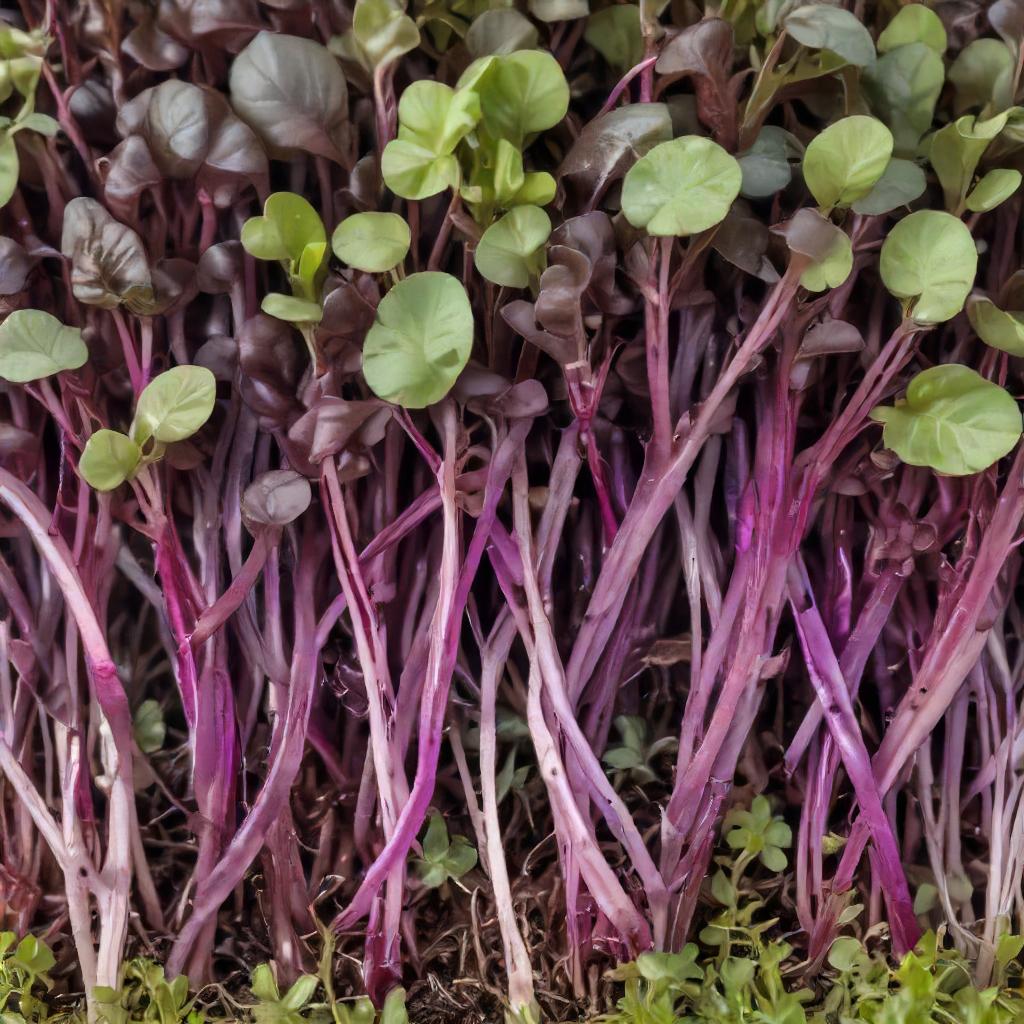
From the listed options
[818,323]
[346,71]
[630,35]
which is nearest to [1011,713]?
[818,323]

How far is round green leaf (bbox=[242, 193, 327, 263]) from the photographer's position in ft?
2.04

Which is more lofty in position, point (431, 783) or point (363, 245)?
point (363, 245)

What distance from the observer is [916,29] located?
26.0 inches

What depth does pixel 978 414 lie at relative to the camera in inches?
24.9

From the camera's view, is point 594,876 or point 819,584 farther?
point 819,584

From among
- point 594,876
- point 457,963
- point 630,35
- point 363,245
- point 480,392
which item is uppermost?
point 630,35

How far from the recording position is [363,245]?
0.62m

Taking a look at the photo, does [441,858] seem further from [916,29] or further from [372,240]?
[916,29]

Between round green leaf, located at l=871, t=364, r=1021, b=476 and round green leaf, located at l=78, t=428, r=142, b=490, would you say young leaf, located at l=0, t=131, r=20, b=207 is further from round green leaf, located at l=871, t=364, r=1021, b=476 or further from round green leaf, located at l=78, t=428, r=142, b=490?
round green leaf, located at l=871, t=364, r=1021, b=476

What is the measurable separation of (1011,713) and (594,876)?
42cm

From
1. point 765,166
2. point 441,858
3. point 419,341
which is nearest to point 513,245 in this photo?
point 419,341

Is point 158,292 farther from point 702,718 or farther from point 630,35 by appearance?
point 702,718

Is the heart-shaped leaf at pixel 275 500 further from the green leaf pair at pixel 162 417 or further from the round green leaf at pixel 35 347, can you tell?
the round green leaf at pixel 35 347

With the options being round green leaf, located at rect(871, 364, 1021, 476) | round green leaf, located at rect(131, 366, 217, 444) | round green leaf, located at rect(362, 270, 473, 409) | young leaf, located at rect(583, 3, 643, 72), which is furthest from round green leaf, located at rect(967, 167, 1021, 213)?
round green leaf, located at rect(131, 366, 217, 444)
